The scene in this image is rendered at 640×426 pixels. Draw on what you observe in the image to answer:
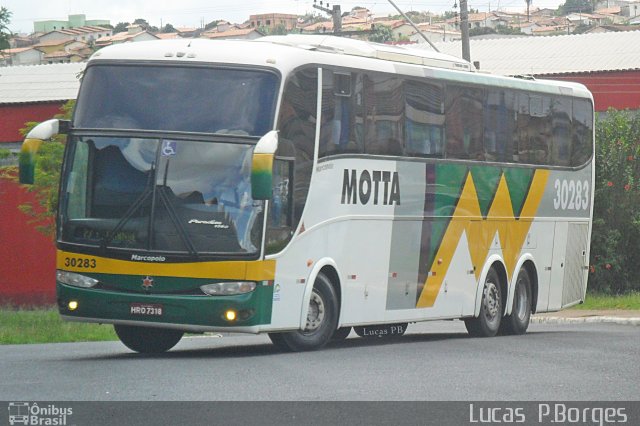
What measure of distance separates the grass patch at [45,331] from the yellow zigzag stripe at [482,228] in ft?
21.1

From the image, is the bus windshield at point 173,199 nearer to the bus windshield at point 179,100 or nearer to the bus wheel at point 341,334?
the bus windshield at point 179,100

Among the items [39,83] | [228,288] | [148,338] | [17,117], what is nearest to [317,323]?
[228,288]

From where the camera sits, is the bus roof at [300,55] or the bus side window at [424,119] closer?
the bus roof at [300,55]

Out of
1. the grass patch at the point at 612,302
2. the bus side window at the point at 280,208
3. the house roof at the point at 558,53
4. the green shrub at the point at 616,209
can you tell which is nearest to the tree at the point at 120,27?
the house roof at the point at 558,53

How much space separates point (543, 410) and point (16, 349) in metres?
9.80

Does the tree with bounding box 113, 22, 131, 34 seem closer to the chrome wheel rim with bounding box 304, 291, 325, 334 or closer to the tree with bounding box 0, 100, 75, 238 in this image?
the tree with bounding box 0, 100, 75, 238

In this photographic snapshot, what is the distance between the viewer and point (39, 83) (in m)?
51.9

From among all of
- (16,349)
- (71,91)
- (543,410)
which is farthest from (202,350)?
(71,91)

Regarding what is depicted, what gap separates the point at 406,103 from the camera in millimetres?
18547

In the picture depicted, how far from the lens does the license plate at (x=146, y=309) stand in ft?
49.6

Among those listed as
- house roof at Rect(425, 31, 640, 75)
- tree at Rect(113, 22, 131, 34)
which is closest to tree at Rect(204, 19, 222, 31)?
tree at Rect(113, 22, 131, 34)

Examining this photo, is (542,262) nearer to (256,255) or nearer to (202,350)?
(202,350)

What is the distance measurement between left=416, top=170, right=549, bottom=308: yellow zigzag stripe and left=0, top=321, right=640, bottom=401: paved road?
1.26m

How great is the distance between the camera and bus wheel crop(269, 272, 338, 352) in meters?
16.3
